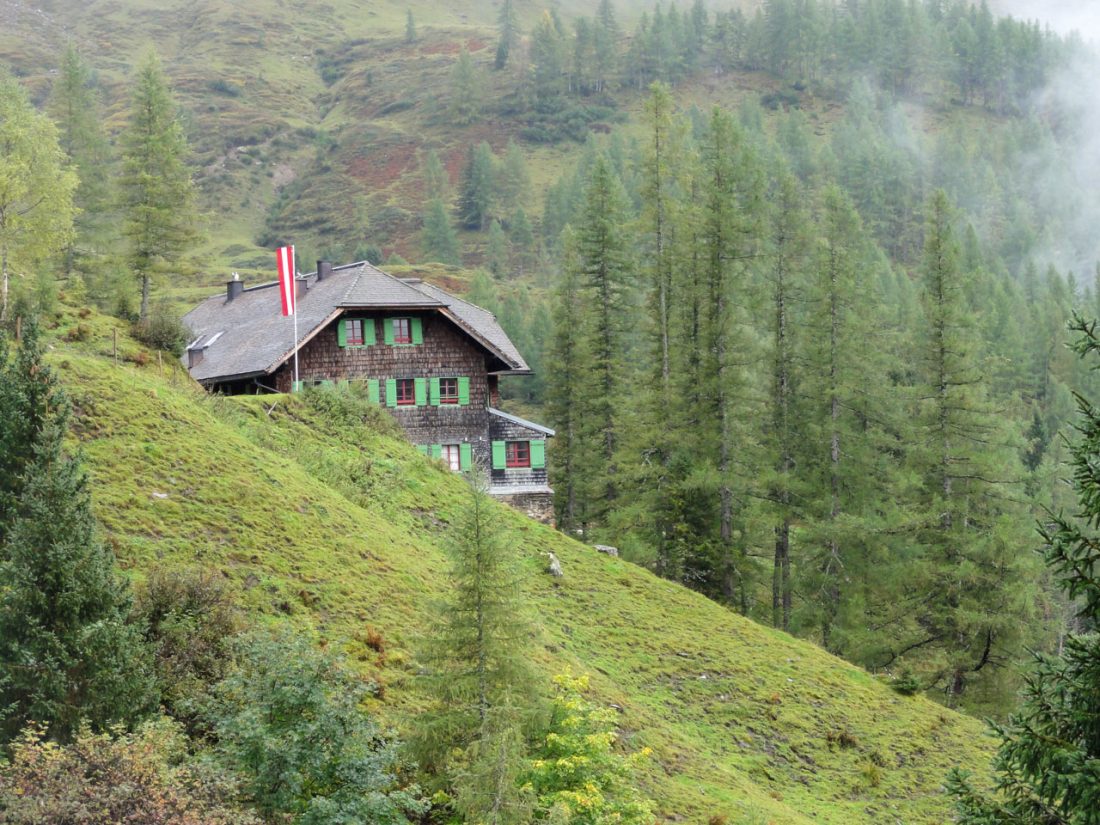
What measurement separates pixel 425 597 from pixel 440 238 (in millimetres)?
109670

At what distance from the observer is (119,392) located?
798 inches

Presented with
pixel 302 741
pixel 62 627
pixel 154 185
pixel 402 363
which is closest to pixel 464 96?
pixel 154 185

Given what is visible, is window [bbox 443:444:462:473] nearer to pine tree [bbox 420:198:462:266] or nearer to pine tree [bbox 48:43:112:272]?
pine tree [bbox 48:43:112:272]

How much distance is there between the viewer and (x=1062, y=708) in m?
10.2

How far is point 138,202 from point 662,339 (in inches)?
1037

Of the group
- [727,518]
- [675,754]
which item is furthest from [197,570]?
[727,518]

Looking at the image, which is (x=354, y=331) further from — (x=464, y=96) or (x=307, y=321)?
(x=464, y=96)

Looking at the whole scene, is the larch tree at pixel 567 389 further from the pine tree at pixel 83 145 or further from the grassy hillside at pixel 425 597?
the pine tree at pixel 83 145

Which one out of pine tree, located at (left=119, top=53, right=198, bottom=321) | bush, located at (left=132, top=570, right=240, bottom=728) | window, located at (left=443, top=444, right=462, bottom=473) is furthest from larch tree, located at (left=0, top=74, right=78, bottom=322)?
bush, located at (left=132, top=570, right=240, bottom=728)

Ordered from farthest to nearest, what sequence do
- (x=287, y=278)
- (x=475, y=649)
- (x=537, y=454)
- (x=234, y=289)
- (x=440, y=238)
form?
(x=440, y=238), (x=234, y=289), (x=537, y=454), (x=287, y=278), (x=475, y=649)

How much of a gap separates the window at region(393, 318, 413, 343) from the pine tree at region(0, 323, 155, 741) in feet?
99.5

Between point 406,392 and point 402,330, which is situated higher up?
point 402,330

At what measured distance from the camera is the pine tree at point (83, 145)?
69.8m

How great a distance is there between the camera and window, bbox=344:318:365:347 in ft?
136
